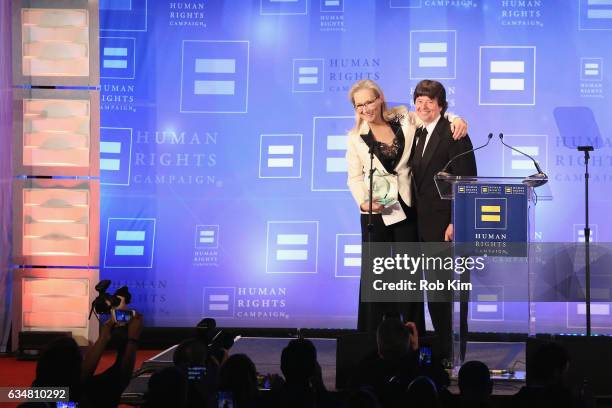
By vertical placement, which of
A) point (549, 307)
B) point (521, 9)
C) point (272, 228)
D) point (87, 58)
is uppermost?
point (521, 9)

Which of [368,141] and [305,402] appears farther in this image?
[368,141]

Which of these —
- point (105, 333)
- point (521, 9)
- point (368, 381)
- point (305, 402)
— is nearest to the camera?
point (305, 402)

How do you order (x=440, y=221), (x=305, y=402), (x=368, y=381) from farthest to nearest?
Result: (x=440, y=221)
(x=368, y=381)
(x=305, y=402)

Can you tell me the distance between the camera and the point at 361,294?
25.8 feet

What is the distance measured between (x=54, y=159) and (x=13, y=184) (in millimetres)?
451

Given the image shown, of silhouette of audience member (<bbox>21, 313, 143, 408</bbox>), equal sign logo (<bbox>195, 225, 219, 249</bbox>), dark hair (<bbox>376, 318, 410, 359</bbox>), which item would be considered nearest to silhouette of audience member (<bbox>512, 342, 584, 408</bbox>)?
dark hair (<bbox>376, 318, 410, 359</bbox>)

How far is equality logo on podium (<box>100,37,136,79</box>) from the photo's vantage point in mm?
8039

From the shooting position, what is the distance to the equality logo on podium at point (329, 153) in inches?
311

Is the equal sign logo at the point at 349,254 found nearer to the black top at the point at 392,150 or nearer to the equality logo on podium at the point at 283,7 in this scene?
the black top at the point at 392,150

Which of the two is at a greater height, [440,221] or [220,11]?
[220,11]

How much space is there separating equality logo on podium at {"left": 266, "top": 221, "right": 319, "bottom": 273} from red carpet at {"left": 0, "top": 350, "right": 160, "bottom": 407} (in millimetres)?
1432

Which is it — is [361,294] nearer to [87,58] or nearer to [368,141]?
[368,141]

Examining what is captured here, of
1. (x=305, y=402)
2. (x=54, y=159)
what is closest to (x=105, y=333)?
(x=305, y=402)

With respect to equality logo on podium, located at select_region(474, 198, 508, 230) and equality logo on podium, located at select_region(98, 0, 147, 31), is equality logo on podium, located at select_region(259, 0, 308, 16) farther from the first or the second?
equality logo on podium, located at select_region(474, 198, 508, 230)
